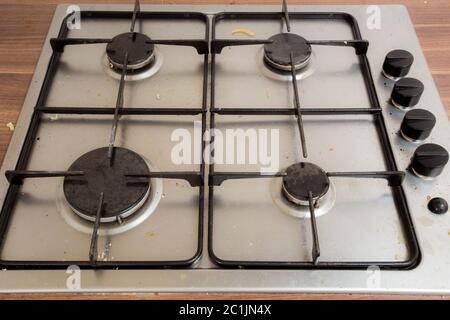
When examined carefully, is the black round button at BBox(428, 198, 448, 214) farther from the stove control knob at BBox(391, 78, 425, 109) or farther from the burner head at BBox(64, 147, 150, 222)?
the burner head at BBox(64, 147, 150, 222)

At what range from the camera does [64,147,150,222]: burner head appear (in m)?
0.60

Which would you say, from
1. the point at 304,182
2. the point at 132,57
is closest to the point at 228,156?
the point at 304,182

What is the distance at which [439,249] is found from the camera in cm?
59

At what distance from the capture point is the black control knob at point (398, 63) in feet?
2.42

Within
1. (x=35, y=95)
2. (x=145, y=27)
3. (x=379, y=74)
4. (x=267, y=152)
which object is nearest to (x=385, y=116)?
(x=379, y=74)

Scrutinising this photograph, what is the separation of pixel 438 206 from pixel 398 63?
0.25 metres

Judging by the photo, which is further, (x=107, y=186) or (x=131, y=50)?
(x=131, y=50)

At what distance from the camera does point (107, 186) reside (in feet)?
2.04

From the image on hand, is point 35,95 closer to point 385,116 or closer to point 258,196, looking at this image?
point 258,196

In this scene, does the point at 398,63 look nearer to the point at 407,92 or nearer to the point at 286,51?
the point at 407,92

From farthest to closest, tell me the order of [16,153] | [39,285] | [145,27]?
[145,27] → [16,153] → [39,285]

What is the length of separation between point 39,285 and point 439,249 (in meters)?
0.51

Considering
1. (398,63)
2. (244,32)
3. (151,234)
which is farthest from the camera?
(244,32)
